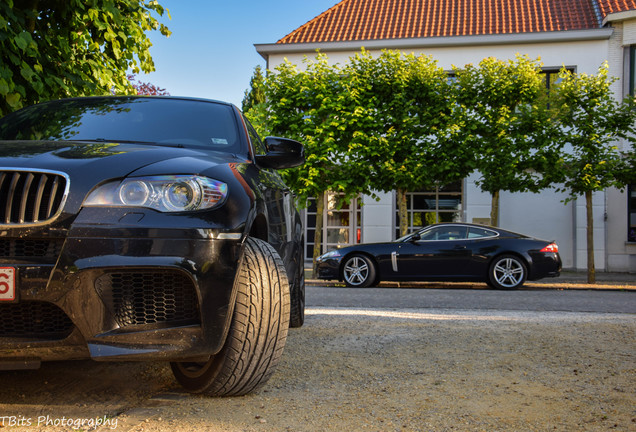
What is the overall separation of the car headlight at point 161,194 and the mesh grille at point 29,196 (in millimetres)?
133

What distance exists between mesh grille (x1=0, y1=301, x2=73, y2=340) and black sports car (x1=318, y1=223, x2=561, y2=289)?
34.0 ft

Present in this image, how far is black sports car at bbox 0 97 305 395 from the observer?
2514 mm

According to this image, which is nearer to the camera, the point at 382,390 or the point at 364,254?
the point at 382,390

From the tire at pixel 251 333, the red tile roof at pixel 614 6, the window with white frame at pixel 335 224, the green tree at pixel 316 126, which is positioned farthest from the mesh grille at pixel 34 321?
the red tile roof at pixel 614 6

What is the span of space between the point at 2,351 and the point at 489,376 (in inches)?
99.9

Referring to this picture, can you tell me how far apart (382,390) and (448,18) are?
849 inches

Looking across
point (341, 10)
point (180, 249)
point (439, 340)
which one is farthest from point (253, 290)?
point (341, 10)

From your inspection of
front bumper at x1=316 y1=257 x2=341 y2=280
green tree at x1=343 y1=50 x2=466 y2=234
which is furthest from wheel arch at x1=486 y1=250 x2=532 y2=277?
green tree at x1=343 y1=50 x2=466 y2=234

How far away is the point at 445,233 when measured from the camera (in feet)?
41.9

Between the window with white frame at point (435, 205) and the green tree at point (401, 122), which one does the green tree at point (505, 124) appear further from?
the window with white frame at point (435, 205)

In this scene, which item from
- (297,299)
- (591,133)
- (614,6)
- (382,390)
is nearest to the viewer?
(382,390)

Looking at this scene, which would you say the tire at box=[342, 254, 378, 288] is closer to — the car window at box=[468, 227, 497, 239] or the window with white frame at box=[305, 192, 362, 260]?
the car window at box=[468, 227, 497, 239]

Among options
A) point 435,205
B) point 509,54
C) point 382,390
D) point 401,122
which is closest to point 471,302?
point 382,390

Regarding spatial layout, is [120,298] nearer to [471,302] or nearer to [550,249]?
[471,302]
